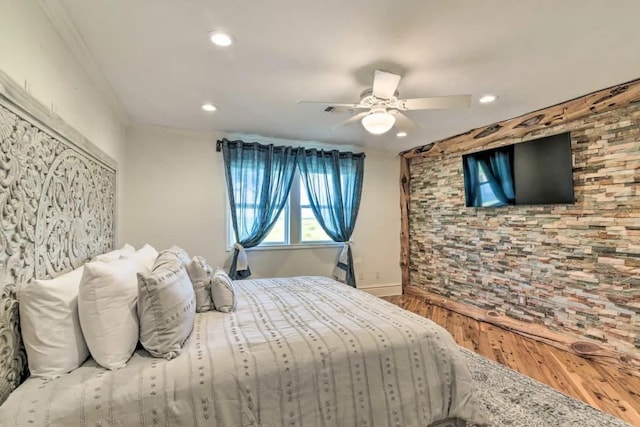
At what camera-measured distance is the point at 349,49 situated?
2051mm

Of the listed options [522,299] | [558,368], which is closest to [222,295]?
[558,368]

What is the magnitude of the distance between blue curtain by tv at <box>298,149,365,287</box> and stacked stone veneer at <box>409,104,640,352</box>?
1318 mm

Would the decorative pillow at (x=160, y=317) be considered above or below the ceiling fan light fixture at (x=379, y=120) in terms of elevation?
below

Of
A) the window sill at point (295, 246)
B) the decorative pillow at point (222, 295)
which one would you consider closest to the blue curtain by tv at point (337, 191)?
the window sill at point (295, 246)

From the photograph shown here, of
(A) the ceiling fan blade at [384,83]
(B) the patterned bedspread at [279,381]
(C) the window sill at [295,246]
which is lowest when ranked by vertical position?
(B) the patterned bedspread at [279,381]

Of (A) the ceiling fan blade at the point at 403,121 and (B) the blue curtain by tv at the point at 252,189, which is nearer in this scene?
(A) the ceiling fan blade at the point at 403,121

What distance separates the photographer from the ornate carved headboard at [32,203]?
4.15 ft

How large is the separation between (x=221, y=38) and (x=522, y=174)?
10.8ft

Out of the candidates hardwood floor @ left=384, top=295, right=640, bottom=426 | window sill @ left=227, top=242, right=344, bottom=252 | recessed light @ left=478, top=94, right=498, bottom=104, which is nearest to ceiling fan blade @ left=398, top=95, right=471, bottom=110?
recessed light @ left=478, top=94, right=498, bottom=104

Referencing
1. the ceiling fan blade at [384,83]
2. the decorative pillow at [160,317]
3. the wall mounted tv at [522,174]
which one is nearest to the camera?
the decorative pillow at [160,317]

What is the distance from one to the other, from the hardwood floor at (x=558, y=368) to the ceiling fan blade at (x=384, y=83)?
2.57m

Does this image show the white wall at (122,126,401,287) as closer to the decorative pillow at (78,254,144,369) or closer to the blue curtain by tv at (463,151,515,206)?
the blue curtain by tv at (463,151,515,206)

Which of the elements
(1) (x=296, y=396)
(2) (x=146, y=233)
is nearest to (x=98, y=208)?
(2) (x=146, y=233)

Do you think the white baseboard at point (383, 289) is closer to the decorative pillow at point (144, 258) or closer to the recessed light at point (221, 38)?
the decorative pillow at point (144, 258)
